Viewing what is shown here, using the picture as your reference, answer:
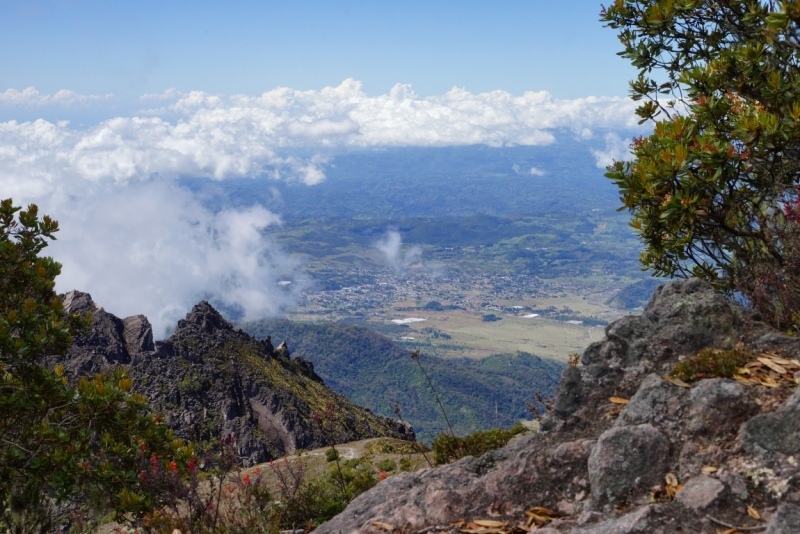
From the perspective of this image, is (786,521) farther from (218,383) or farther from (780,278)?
(218,383)

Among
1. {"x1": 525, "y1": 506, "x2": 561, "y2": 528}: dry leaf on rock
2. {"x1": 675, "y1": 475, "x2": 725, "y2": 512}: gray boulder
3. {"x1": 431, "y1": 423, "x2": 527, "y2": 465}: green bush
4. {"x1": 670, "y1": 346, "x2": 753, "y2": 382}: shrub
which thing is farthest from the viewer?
{"x1": 431, "y1": 423, "x2": 527, "y2": 465}: green bush

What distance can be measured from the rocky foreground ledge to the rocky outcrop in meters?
44.4

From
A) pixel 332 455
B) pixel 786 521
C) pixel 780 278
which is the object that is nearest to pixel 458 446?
pixel 780 278

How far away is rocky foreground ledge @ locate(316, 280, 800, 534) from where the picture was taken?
5160 millimetres

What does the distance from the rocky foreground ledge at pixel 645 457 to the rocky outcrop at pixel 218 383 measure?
4443cm

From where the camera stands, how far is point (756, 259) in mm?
10289

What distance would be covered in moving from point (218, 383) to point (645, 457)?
228ft

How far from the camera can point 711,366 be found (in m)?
7.12

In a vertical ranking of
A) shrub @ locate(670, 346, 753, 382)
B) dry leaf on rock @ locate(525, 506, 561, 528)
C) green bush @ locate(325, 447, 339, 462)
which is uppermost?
shrub @ locate(670, 346, 753, 382)

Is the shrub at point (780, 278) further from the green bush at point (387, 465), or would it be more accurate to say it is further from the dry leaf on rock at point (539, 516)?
the green bush at point (387, 465)

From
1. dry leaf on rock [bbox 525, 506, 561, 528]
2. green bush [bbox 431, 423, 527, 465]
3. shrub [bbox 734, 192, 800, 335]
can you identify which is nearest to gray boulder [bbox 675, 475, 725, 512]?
dry leaf on rock [bbox 525, 506, 561, 528]

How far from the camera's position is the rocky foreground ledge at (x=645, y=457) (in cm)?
516

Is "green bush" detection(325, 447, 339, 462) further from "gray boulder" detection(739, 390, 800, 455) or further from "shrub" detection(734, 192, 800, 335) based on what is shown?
"shrub" detection(734, 192, 800, 335)

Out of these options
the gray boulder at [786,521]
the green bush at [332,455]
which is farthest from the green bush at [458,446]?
the gray boulder at [786,521]
